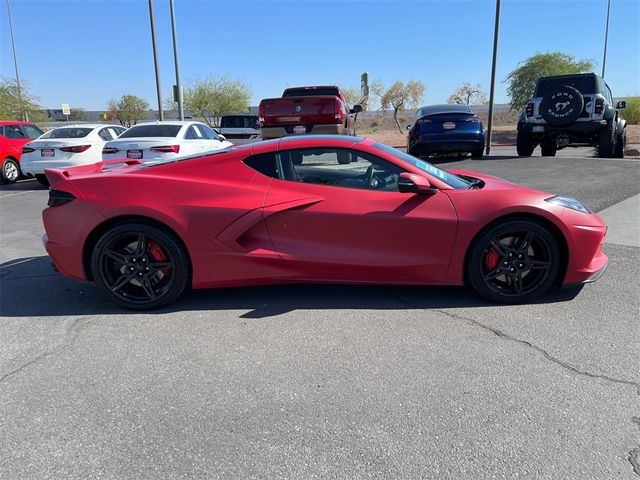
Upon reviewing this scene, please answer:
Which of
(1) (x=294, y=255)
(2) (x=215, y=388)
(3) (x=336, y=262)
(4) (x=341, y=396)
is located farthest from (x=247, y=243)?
(4) (x=341, y=396)

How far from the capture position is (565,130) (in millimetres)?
12398

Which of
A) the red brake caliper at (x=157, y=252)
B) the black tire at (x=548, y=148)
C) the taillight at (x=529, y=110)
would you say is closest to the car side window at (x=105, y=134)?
the red brake caliper at (x=157, y=252)

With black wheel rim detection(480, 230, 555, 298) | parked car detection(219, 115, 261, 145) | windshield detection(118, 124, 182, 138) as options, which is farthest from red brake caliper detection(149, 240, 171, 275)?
parked car detection(219, 115, 261, 145)

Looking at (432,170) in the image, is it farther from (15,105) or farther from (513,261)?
(15,105)

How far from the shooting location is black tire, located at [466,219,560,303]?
3.77 m

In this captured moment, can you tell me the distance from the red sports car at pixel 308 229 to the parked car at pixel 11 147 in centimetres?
1018

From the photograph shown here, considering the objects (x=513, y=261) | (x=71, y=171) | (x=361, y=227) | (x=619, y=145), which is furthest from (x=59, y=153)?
(x=619, y=145)

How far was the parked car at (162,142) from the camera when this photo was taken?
361 inches

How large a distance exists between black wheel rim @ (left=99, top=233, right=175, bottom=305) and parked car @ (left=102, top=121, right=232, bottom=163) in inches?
188

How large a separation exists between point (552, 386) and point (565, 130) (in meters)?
11.4

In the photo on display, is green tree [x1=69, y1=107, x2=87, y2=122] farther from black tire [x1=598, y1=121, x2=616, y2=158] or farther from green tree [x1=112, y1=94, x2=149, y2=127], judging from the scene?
black tire [x1=598, y1=121, x2=616, y2=158]

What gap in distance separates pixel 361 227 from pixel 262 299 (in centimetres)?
108

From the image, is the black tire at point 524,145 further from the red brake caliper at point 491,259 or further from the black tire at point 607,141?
the red brake caliper at point 491,259

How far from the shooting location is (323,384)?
2818 millimetres
